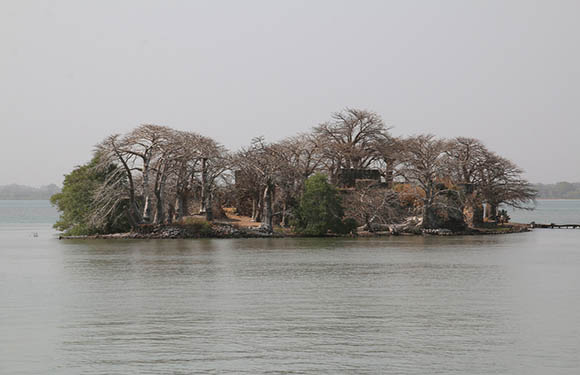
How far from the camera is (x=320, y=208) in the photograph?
75.6m

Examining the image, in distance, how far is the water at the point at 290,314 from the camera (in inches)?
793

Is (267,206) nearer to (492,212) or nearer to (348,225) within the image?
(348,225)

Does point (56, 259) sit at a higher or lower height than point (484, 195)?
lower

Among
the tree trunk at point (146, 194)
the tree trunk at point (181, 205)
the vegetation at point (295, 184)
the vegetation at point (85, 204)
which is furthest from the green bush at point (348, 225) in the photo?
the vegetation at point (85, 204)

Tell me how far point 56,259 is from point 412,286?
27.6 m

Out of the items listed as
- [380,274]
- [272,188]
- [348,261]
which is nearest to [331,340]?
[380,274]

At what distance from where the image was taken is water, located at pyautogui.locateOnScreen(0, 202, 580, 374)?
66.1ft

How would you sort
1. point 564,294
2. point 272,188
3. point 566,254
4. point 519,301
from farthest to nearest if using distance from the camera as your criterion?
point 272,188
point 566,254
point 564,294
point 519,301

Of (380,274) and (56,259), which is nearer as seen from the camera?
(380,274)

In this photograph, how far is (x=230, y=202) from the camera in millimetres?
88938

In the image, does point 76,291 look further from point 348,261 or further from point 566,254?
point 566,254

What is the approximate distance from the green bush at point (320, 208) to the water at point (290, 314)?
22407 mm

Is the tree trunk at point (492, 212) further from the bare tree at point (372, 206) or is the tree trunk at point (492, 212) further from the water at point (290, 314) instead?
the water at point (290, 314)

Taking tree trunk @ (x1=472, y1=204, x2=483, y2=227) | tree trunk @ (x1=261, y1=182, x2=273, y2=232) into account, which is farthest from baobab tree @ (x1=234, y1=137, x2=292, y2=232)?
tree trunk @ (x1=472, y1=204, x2=483, y2=227)
